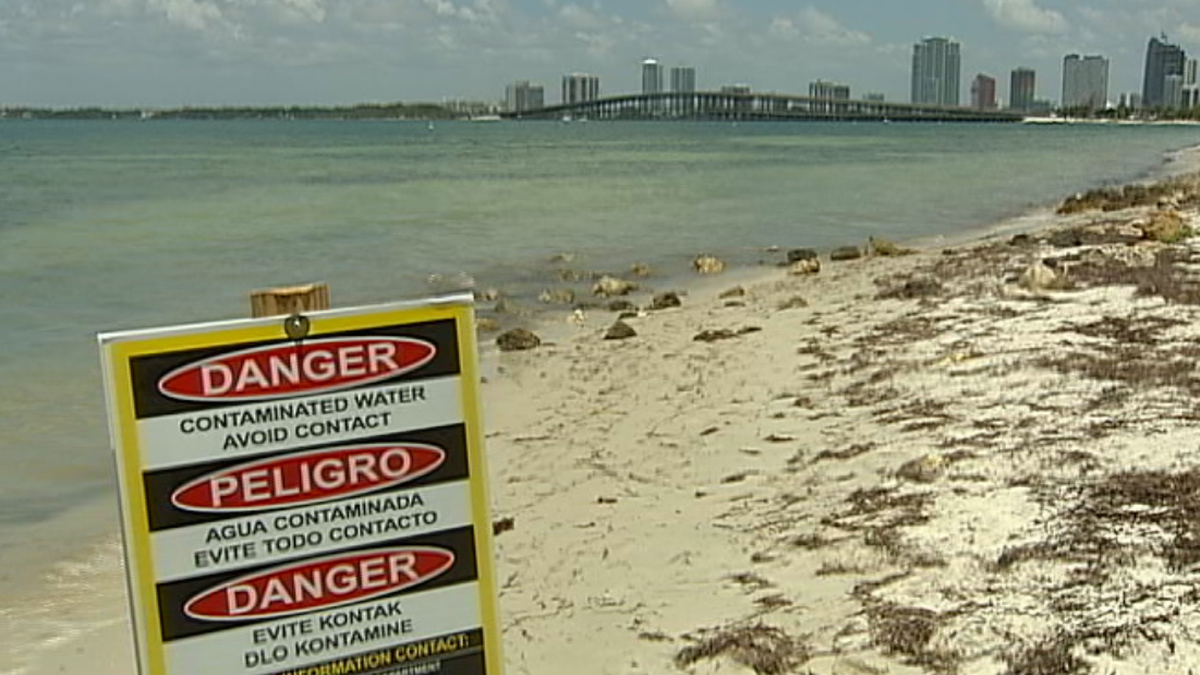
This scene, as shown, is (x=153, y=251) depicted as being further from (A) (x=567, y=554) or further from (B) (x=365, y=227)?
(A) (x=567, y=554)

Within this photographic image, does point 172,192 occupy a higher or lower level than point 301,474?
lower

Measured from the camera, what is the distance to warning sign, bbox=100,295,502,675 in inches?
→ 114

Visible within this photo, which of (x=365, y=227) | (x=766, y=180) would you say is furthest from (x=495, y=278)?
(x=766, y=180)

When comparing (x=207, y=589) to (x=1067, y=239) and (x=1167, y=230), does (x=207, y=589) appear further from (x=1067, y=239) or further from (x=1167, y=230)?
(x=1067, y=239)

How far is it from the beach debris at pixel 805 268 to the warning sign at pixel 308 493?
19.4m

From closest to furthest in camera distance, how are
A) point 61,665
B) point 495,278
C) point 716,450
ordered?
point 61,665, point 716,450, point 495,278

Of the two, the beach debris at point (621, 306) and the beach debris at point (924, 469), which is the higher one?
the beach debris at point (924, 469)

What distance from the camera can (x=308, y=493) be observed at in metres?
3.03

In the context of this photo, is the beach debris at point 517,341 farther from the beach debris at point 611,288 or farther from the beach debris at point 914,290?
the beach debris at point 611,288

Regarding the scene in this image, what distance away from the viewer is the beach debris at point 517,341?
15.2 metres

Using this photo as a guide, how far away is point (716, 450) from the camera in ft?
30.6

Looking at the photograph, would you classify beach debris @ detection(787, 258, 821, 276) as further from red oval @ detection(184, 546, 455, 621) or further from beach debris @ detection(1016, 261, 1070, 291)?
red oval @ detection(184, 546, 455, 621)

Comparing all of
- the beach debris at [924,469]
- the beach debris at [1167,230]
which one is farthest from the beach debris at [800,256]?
the beach debris at [924,469]

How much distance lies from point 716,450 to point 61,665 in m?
4.69
